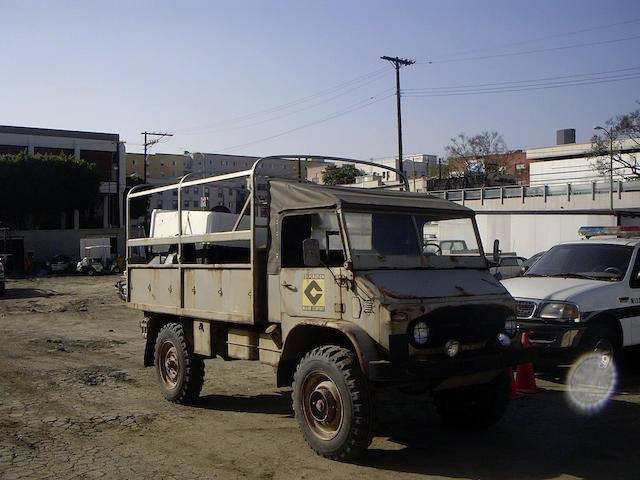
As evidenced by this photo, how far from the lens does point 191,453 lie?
231 inches

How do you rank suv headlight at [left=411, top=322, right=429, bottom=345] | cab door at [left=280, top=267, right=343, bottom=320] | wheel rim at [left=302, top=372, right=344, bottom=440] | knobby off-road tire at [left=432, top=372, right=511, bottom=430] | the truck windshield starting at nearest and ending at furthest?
suv headlight at [left=411, top=322, right=429, bottom=345], wheel rim at [left=302, top=372, right=344, bottom=440], cab door at [left=280, top=267, right=343, bottom=320], the truck windshield, knobby off-road tire at [left=432, top=372, right=511, bottom=430]

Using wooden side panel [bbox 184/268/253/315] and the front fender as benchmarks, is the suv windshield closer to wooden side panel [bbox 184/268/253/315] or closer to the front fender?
the front fender

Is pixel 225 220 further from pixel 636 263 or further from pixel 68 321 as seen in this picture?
pixel 68 321

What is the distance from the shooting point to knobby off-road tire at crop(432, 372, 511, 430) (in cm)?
629

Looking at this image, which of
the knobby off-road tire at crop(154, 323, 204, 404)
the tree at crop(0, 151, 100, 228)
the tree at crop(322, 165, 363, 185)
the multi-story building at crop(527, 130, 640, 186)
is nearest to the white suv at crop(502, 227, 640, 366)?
the knobby off-road tire at crop(154, 323, 204, 404)

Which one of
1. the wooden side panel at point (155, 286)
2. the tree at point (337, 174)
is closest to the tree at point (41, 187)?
the tree at point (337, 174)

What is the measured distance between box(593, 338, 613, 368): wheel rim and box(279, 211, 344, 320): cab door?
4.43 metres

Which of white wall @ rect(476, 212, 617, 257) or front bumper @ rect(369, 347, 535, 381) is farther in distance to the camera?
A: white wall @ rect(476, 212, 617, 257)

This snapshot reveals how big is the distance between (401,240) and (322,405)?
1776 mm

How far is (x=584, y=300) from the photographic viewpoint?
8242 millimetres

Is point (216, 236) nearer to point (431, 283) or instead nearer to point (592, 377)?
point (431, 283)

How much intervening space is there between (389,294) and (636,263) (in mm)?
5502

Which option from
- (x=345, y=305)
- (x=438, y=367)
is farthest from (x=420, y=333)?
(x=345, y=305)

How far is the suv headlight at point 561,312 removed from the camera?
8172 millimetres
